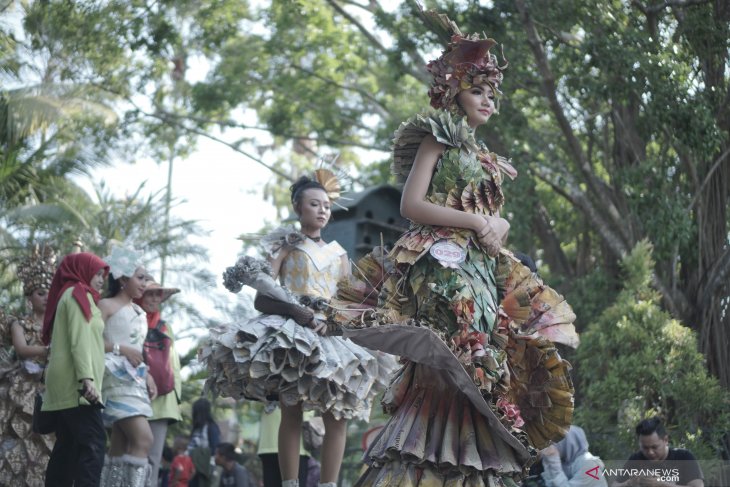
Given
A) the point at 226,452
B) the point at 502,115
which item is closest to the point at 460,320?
the point at 226,452

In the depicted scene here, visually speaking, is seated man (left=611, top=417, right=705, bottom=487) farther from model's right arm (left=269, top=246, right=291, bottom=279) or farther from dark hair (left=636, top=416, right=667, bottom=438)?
model's right arm (left=269, top=246, right=291, bottom=279)

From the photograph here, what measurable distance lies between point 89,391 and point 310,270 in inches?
60.0

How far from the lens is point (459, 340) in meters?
5.31

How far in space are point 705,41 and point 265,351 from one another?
7368 millimetres

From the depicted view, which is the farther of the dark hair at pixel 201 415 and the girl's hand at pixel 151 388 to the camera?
the dark hair at pixel 201 415

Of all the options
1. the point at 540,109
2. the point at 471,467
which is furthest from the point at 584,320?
the point at 471,467

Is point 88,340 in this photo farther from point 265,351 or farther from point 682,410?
point 682,410

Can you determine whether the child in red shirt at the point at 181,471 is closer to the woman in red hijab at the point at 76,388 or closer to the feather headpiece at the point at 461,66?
the woman in red hijab at the point at 76,388

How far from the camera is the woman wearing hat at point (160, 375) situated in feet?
27.9

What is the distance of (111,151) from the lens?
63.8 ft

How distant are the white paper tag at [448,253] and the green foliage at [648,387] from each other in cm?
520

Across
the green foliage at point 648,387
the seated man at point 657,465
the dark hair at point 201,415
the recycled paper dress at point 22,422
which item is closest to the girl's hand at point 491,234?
the seated man at point 657,465

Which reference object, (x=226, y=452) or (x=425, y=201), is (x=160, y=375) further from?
(x=425, y=201)

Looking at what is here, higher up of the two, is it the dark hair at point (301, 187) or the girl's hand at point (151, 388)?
the dark hair at point (301, 187)
